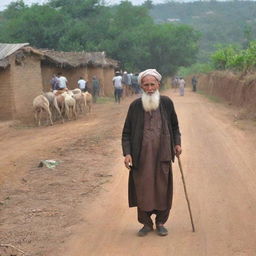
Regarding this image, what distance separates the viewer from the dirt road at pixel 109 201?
214 inches

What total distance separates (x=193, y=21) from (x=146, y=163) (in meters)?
113

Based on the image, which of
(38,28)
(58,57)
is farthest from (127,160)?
(38,28)

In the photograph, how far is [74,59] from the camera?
88.4 feet

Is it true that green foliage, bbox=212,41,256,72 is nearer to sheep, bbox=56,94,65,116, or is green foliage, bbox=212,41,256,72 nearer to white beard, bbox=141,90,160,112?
sheep, bbox=56,94,65,116

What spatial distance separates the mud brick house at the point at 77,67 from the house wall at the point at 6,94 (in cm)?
314

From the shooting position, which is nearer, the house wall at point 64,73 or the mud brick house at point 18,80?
the mud brick house at point 18,80

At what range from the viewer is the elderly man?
552 centimetres

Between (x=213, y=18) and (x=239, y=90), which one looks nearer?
(x=239, y=90)

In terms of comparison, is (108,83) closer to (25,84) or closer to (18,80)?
(25,84)

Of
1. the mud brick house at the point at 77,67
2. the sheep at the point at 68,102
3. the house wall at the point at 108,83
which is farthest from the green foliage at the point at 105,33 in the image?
the sheep at the point at 68,102

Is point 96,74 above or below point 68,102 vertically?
above

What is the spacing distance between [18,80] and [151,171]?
1327 cm

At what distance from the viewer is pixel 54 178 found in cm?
893

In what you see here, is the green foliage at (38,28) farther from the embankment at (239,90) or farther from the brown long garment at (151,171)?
the brown long garment at (151,171)
